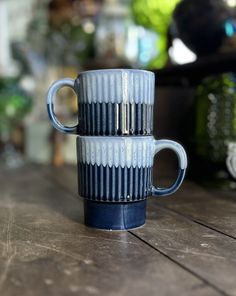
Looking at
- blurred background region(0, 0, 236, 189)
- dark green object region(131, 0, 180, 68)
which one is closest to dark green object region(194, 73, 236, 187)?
blurred background region(0, 0, 236, 189)

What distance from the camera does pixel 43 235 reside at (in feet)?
1.67

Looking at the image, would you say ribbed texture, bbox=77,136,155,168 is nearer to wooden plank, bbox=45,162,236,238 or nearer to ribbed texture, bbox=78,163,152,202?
ribbed texture, bbox=78,163,152,202

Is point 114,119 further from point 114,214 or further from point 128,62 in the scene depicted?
point 128,62

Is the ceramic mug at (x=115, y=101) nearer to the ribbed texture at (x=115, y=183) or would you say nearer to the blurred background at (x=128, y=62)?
the ribbed texture at (x=115, y=183)

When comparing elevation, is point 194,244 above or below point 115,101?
below

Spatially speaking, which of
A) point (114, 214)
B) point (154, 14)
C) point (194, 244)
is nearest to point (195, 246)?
point (194, 244)

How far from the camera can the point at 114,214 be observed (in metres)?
0.52

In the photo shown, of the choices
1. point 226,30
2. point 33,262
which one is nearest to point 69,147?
point 226,30

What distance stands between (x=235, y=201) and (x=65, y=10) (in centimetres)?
106

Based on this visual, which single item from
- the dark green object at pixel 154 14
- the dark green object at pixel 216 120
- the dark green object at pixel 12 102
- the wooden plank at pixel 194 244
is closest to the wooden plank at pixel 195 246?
the wooden plank at pixel 194 244

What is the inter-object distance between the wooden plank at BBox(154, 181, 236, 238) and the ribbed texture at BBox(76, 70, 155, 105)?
19 cm

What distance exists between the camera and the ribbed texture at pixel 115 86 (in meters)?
0.50

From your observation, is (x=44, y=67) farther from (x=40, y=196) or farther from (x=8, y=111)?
(x=40, y=196)

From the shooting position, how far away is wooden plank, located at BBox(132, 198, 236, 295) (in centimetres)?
39
